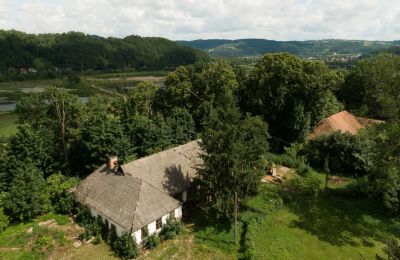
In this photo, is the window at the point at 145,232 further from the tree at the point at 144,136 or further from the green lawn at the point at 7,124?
the green lawn at the point at 7,124

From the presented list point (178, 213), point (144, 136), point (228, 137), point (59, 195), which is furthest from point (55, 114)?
point (228, 137)

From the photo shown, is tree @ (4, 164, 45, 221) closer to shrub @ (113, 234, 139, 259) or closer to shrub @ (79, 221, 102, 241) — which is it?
shrub @ (79, 221, 102, 241)

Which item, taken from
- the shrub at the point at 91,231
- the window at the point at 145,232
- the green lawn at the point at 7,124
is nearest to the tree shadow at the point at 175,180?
the window at the point at 145,232

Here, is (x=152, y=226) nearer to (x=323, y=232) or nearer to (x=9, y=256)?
(x=9, y=256)

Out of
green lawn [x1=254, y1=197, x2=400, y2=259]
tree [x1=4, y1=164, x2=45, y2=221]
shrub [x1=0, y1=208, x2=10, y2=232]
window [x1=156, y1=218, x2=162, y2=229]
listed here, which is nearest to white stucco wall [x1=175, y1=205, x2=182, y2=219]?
window [x1=156, y1=218, x2=162, y2=229]

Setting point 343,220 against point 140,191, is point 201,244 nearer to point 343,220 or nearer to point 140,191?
point 140,191

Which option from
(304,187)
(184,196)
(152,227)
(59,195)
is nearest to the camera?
(152,227)
